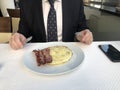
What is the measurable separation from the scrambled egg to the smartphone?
19cm

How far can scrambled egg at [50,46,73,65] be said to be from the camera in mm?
703

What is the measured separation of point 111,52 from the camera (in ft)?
2.77

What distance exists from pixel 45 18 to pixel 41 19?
0.03 metres

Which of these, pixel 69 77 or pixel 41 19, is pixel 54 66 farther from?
pixel 41 19

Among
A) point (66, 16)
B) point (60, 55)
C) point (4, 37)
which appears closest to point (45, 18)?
point (66, 16)

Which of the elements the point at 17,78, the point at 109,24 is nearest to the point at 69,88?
the point at 17,78

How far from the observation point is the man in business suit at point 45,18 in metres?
1.24

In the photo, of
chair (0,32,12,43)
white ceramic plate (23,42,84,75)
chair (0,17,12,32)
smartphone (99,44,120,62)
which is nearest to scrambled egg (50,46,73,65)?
white ceramic plate (23,42,84,75)

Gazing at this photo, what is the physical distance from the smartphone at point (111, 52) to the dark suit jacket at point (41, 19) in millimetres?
382

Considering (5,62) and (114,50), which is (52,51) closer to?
(5,62)

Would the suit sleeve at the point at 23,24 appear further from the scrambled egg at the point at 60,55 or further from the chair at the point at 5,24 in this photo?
the scrambled egg at the point at 60,55

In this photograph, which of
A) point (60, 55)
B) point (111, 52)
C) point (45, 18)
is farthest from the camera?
point (45, 18)

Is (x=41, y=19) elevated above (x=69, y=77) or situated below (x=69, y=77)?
above

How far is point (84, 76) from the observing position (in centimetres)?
64
